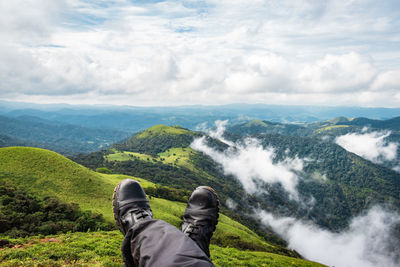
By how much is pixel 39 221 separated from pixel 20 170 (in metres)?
32.6

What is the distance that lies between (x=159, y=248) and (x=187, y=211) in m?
3.83

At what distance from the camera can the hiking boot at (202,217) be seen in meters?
7.05

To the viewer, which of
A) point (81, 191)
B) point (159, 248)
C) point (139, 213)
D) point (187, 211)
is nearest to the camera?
point (159, 248)

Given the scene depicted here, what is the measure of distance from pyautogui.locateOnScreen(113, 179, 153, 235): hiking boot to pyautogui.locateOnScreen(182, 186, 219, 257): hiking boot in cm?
143

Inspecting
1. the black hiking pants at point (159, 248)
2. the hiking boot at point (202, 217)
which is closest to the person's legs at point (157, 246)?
the black hiking pants at point (159, 248)

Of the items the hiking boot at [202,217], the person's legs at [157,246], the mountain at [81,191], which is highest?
the person's legs at [157,246]

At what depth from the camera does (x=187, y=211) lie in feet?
26.8

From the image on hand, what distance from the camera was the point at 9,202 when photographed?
32.0 metres

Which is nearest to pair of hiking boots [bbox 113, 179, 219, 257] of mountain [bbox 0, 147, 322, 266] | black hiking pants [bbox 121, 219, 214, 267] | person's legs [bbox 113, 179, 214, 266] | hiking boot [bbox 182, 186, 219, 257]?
hiking boot [bbox 182, 186, 219, 257]

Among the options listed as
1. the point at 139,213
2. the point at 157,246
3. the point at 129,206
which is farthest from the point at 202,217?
the point at 157,246

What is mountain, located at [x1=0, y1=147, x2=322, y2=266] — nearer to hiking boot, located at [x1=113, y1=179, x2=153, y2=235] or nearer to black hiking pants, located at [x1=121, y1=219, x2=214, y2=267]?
hiking boot, located at [x1=113, y1=179, x2=153, y2=235]

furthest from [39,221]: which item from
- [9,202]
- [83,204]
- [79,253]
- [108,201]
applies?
[79,253]

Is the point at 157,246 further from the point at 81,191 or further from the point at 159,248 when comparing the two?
the point at 81,191

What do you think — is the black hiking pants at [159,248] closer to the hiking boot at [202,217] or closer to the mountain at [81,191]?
the hiking boot at [202,217]
